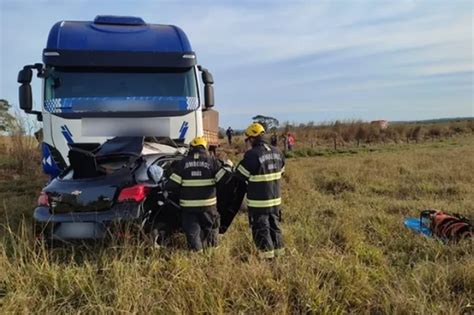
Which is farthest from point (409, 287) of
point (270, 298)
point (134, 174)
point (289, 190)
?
point (289, 190)

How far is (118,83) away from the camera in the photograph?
7.43 meters

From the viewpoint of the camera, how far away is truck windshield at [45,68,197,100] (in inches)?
286

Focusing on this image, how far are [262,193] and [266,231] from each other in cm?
44

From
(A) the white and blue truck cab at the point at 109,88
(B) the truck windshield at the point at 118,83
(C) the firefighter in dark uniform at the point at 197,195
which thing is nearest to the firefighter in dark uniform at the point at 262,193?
(C) the firefighter in dark uniform at the point at 197,195

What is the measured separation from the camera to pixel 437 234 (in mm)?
6168

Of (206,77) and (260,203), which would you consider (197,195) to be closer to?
(260,203)

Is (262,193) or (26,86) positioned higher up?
(26,86)

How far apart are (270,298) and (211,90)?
15.6 feet

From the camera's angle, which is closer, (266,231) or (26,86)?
(266,231)

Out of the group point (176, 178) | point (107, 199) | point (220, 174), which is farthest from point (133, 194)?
point (220, 174)

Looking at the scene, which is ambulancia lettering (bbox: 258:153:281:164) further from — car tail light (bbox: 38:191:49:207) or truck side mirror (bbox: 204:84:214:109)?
truck side mirror (bbox: 204:84:214:109)

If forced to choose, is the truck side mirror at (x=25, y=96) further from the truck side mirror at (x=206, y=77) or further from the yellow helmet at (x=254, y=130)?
the yellow helmet at (x=254, y=130)

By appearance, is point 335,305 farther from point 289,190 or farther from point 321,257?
point 289,190

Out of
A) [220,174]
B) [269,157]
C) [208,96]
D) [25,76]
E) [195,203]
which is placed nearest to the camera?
[195,203]
